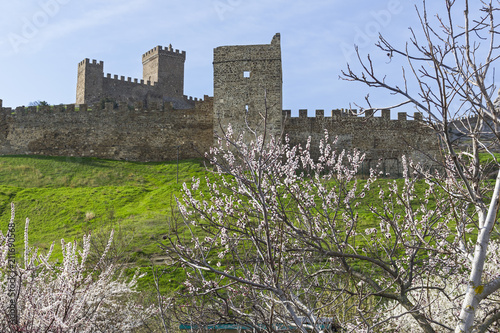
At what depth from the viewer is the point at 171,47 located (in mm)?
51719

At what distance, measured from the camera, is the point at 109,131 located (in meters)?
32.2

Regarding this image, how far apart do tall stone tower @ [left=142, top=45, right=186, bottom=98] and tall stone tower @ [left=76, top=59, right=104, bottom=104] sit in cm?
471

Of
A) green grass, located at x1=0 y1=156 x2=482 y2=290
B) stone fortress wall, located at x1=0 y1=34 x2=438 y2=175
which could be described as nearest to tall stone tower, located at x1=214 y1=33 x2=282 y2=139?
stone fortress wall, located at x1=0 y1=34 x2=438 y2=175

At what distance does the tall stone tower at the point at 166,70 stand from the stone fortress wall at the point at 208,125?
17.5 metres

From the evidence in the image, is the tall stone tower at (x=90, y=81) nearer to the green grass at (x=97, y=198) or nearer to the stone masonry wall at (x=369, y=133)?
the green grass at (x=97, y=198)

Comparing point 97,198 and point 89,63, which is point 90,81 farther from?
point 97,198

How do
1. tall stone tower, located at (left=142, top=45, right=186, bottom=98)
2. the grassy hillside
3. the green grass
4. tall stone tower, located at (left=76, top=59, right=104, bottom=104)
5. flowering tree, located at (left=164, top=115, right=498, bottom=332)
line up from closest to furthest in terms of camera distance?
flowering tree, located at (left=164, top=115, right=498, bottom=332) → the green grass → the grassy hillside → tall stone tower, located at (left=76, top=59, right=104, bottom=104) → tall stone tower, located at (left=142, top=45, right=186, bottom=98)

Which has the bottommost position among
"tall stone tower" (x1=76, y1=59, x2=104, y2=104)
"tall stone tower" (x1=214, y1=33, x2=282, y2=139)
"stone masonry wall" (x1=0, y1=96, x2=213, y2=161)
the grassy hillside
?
the grassy hillside

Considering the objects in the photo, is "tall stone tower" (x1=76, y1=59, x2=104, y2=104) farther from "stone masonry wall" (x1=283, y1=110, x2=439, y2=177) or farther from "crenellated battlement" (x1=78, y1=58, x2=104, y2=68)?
"stone masonry wall" (x1=283, y1=110, x2=439, y2=177)

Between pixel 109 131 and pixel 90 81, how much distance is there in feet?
56.1

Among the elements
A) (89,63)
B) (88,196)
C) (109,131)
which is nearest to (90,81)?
(89,63)

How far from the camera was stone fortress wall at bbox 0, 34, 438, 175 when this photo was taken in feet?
87.8

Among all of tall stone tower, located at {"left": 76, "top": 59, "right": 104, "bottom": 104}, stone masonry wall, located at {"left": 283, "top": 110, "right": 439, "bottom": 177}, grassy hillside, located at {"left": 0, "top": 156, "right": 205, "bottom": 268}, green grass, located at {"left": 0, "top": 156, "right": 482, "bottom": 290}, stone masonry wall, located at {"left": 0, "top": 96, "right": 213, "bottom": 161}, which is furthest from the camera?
tall stone tower, located at {"left": 76, "top": 59, "right": 104, "bottom": 104}

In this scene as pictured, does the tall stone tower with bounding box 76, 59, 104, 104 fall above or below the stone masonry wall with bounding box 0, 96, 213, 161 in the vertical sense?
above
